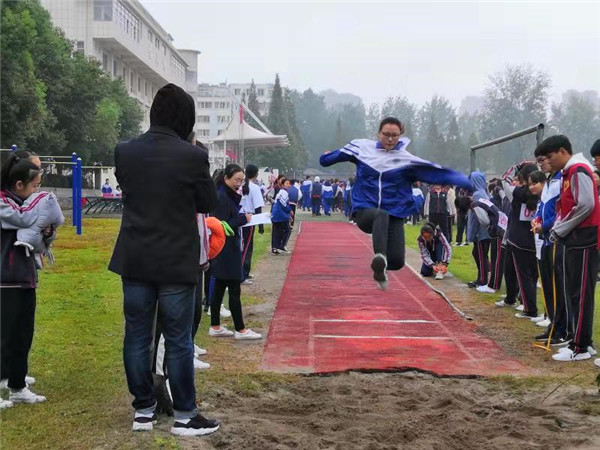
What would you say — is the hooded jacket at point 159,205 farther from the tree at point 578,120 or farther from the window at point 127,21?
the tree at point 578,120

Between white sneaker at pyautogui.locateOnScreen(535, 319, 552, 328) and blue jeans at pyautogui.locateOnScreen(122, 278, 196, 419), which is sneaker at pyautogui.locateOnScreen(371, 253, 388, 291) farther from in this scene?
white sneaker at pyautogui.locateOnScreen(535, 319, 552, 328)

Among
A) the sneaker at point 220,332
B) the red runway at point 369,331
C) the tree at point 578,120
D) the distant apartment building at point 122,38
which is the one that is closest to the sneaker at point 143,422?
the red runway at point 369,331

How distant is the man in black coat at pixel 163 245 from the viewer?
4609mm

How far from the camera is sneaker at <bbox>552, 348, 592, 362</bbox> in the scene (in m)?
7.14

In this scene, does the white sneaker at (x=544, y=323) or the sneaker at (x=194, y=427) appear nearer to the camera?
the sneaker at (x=194, y=427)

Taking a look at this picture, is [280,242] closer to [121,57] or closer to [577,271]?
[577,271]

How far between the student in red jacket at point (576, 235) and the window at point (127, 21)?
2149 inches

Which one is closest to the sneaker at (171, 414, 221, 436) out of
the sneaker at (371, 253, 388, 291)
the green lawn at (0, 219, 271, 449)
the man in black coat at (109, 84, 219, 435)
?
the man in black coat at (109, 84, 219, 435)

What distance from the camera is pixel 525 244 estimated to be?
913 cm

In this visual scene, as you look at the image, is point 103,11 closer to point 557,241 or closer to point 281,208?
point 281,208

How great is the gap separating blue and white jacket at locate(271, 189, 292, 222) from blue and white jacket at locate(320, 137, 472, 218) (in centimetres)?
941

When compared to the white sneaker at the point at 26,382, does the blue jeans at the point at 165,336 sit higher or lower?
higher

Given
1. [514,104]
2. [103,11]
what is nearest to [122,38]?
[103,11]

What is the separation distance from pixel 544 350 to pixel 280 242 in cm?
1122
